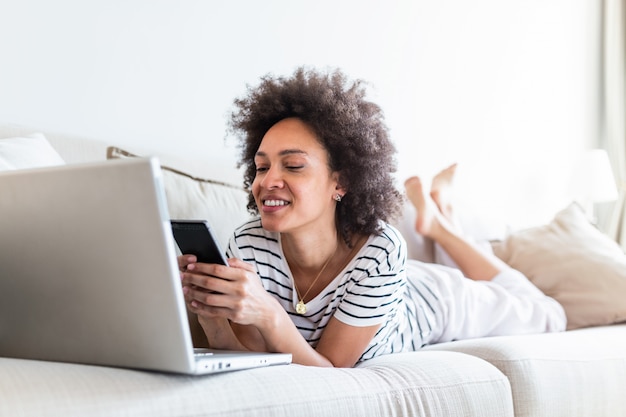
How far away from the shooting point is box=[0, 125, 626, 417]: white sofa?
1.01 metres

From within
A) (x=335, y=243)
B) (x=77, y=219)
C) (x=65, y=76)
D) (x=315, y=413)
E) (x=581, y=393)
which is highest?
(x=65, y=76)

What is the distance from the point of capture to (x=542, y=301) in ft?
7.43

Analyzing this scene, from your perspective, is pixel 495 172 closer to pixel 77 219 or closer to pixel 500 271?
pixel 500 271

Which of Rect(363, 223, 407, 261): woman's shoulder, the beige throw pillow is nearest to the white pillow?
Rect(363, 223, 407, 261): woman's shoulder

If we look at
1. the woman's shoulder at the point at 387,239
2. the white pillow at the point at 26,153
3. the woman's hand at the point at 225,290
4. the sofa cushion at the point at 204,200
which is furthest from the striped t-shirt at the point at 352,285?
the white pillow at the point at 26,153

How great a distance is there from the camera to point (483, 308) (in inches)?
84.7

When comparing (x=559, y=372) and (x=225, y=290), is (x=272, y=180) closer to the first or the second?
(x=225, y=290)

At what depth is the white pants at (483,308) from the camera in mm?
2074

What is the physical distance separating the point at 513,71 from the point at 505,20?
231mm

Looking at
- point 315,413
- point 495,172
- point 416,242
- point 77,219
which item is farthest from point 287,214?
point 495,172

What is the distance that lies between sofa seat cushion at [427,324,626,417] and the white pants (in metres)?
0.21

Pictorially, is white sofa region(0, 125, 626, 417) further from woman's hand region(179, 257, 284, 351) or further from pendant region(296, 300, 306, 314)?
pendant region(296, 300, 306, 314)

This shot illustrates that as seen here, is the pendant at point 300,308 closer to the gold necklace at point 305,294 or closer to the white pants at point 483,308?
the gold necklace at point 305,294

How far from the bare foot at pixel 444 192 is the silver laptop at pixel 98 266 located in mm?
1616
